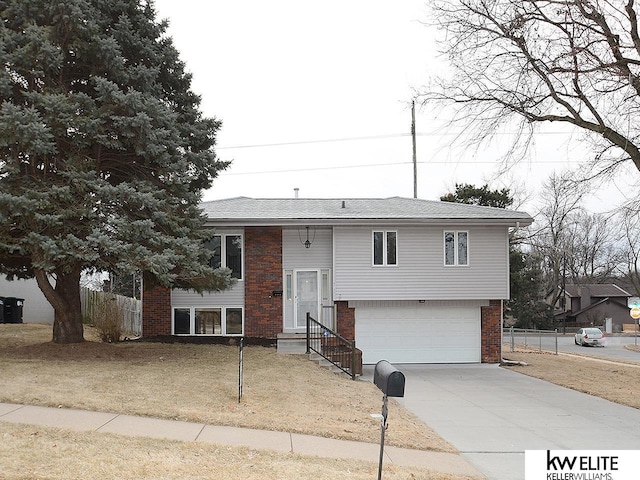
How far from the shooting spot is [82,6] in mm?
13469

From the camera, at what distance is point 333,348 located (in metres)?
17.1

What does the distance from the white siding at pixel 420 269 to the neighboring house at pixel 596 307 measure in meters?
43.0

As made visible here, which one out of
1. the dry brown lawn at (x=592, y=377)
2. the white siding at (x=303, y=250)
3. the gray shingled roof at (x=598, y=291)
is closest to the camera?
the dry brown lawn at (x=592, y=377)

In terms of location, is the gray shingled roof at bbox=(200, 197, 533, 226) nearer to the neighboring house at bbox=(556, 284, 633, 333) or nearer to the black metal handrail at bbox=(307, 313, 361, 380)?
the black metal handrail at bbox=(307, 313, 361, 380)

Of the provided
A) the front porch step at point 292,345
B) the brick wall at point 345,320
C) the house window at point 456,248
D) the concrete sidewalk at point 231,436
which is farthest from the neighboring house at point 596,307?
the concrete sidewalk at point 231,436

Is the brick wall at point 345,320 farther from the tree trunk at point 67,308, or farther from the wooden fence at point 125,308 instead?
the tree trunk at point 67,308

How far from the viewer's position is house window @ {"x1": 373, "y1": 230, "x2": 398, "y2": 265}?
19.9 m

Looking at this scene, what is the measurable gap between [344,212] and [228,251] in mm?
3907

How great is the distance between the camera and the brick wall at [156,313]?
64.5 ft

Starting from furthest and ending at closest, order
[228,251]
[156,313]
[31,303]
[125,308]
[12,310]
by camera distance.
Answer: [31,303] → [12,310] → [125,308] → [228,251] → [156,313]

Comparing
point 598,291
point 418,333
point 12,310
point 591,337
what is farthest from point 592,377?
point 598,291

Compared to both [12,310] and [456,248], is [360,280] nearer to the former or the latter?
[456,248]

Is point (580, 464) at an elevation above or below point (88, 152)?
below

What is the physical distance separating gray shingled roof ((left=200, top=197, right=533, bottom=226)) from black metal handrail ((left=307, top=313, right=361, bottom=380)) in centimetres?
345
